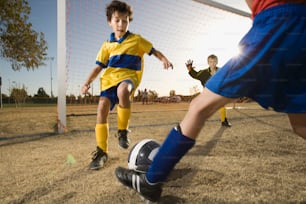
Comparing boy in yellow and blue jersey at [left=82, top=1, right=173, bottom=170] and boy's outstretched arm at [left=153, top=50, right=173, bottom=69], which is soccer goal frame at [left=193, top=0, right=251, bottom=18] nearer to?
boy in yellow and blue jersey at [left=82, top=1, right=173, bottom=170]

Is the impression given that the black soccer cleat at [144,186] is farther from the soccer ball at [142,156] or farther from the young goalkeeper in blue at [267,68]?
the young goalkeeper in blue at [267,68]

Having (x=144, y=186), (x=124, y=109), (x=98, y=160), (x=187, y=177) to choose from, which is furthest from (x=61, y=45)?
(x=144, y=186)

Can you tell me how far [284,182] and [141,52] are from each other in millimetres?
2140

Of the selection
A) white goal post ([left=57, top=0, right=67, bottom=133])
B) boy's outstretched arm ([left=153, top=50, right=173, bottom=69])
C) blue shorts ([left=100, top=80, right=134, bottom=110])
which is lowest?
blue shorts ([left=100, top=80, right=134, bottom=110])

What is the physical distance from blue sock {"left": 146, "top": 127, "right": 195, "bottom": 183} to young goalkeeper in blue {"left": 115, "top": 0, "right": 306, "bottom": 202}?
4 centimetres

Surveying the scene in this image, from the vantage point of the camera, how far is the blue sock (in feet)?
4.20

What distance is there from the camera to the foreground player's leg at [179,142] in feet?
3.92

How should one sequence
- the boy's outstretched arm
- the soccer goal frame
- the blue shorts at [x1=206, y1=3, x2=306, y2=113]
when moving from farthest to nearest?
the soccer goal frame → the boy's outstretched arm → the blue shorts at [x1=206, y1=3, x2=306, y2=113]

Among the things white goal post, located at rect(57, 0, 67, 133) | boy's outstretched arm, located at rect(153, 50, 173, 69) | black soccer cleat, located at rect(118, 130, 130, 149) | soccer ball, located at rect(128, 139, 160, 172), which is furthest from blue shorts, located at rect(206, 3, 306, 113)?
white goal post, located at rect(57, 0, 67, 133)

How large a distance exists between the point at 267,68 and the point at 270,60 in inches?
1.5

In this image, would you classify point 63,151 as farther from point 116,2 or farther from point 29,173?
point 116,2

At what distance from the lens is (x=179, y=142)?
1275 mm

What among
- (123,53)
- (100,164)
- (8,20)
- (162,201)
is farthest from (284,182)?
(8,20)

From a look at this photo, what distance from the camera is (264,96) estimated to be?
45.8 inches
